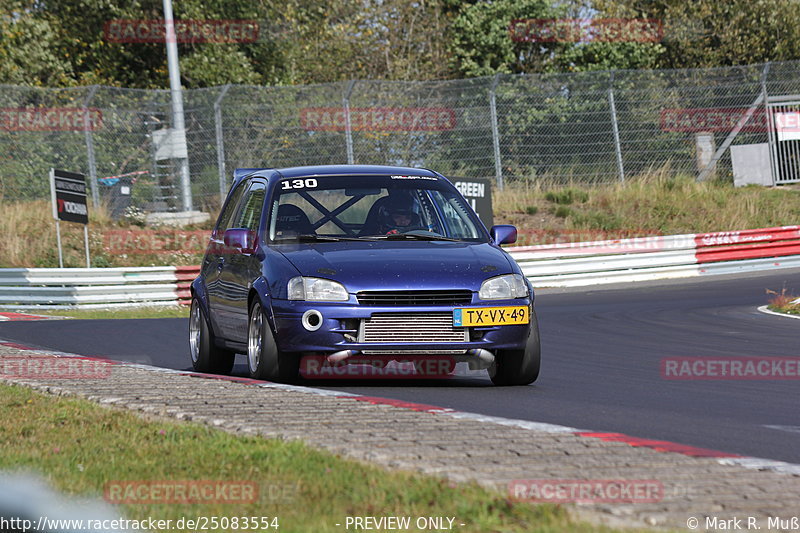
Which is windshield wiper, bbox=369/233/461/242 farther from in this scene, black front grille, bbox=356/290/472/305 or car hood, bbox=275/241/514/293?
black front grille, bbox=356/290/472/305

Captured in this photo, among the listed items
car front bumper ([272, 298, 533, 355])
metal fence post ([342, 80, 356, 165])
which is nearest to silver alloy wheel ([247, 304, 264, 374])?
car front bumper ([272, 298, 533, 355])

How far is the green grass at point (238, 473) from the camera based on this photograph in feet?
14.9

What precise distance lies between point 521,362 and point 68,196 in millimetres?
16875

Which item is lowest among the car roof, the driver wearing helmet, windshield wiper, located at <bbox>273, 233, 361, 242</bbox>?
windshield wiper, located at <bbox>273, 233, 361, 242</bbox>

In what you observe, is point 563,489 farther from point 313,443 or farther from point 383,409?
point 383,409

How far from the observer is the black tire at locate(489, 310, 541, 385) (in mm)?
9398

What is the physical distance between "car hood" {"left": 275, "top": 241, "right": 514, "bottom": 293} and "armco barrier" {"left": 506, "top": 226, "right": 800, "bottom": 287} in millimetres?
15679

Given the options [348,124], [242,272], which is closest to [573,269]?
[348,124]

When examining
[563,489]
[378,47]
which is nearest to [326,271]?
[563,489]

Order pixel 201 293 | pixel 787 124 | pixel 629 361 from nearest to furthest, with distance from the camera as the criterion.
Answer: pixel 201 293
pixel 629 361
pixel 787 124

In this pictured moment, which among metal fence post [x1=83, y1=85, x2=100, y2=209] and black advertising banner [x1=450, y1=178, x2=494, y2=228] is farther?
metal fence post [x1=83, y1=85, x2=100, y2=209]

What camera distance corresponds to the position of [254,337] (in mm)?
9625

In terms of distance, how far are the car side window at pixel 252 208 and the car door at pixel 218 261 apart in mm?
160

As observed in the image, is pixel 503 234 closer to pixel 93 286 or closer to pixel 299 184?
pixel 299 184
